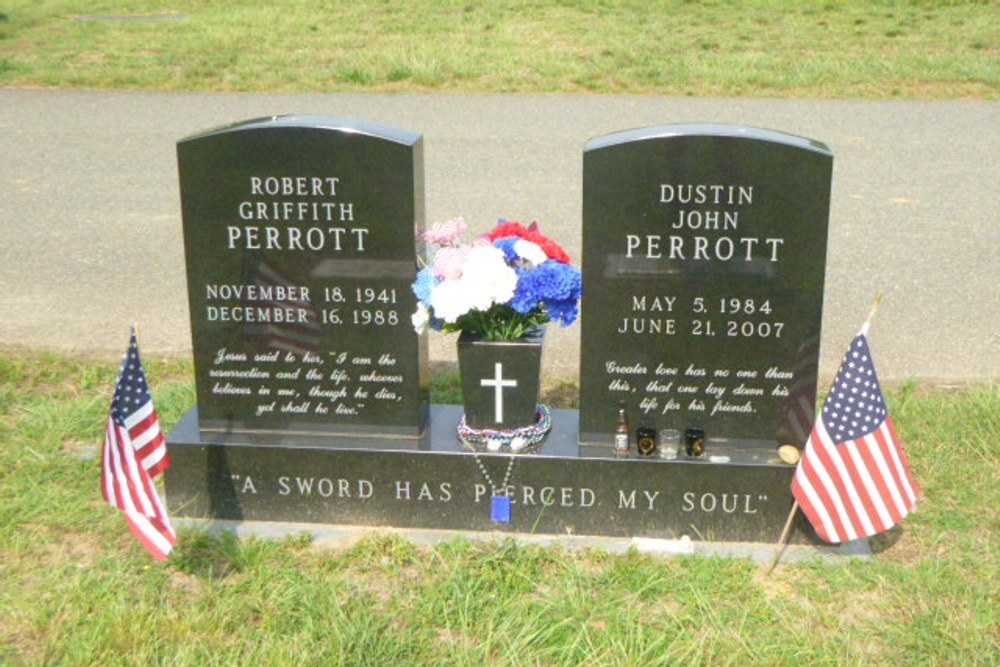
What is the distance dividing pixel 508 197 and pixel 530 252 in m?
4.23

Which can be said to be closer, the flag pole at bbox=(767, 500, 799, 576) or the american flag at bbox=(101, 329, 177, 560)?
the american flag at bbox=(101, 329, 177, 560)

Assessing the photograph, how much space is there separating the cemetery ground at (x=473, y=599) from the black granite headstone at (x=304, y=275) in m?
0.51

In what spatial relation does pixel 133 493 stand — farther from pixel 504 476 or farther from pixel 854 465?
pixel 854 465

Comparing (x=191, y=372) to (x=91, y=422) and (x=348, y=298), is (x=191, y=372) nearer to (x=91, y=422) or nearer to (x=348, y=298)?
(x=91, y=422)

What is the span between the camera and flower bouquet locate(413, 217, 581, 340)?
13.3 ft

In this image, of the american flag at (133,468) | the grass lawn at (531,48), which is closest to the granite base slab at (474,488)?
the american flag at (133,468)

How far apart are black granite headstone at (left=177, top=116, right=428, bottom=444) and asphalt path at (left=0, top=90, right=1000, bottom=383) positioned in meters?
1.36

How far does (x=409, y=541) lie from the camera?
4.16m

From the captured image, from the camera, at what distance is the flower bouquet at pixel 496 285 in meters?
4.06

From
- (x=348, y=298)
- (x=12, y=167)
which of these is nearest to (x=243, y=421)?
(x=348, y=298)

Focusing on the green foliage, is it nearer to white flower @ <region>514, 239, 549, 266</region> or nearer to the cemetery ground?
white flower @ <region>514, 239, 549, 266</region>

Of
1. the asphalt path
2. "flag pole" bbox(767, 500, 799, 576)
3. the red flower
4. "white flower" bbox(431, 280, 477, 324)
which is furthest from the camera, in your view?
→ the asphalt path

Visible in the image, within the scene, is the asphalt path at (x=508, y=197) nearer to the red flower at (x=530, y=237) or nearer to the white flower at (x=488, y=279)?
the red flower at (x=530, y=237)

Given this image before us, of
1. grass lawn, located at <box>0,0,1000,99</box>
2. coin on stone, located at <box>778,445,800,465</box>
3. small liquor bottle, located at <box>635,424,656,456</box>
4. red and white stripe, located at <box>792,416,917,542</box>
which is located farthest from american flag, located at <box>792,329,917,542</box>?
grass lawn, located at <box>0,0,1000,99</box>
